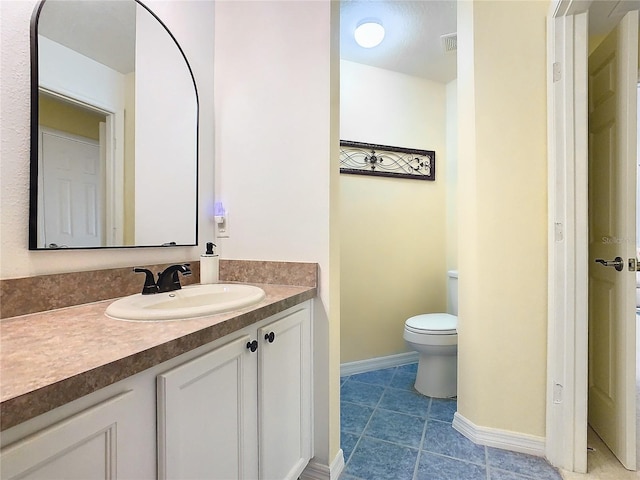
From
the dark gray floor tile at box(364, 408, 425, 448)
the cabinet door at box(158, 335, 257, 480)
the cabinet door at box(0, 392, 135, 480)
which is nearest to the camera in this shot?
the cabinet door at box(0, 392, 135, 480)

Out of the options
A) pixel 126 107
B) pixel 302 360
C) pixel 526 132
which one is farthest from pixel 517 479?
pixel 126 107

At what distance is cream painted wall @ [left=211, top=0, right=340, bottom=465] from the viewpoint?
1417mm

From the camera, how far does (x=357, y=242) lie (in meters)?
2.58

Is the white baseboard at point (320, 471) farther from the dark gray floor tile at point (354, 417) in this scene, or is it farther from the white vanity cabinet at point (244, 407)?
the dark gray floor tile at point (354, 417)

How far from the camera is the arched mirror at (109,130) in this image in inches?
38.6

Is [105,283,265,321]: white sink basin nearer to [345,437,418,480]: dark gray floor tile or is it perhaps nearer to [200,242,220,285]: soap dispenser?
[200,242,220,285]: soap dispenser

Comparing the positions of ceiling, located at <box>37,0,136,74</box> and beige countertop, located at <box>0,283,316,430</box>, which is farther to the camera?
ceiling, located at <box>37,0,136,74</box>

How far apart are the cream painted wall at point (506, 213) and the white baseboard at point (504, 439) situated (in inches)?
1.1

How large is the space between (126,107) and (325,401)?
55.1 inches

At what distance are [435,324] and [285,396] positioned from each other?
4.44ft

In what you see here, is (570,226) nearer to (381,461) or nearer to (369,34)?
(381,461)

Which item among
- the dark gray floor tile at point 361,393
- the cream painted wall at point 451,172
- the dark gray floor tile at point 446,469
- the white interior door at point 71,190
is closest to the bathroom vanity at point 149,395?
the white interior door at point 71,190

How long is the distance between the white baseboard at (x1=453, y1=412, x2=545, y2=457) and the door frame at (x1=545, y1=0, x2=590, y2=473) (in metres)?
0.09

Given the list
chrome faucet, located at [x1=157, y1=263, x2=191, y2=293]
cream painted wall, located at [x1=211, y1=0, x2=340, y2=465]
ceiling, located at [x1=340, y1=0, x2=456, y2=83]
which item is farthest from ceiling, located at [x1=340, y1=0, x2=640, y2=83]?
chrome faucet, located at [x1=157, y1=263, x2=191, y2=293]
